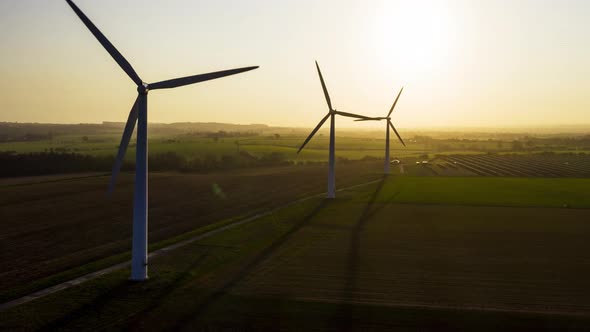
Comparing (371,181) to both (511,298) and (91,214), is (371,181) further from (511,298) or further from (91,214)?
(511,298)

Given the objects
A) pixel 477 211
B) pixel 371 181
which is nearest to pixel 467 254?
pixel 477 211

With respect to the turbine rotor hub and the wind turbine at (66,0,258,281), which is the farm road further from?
the turbine rotor hub

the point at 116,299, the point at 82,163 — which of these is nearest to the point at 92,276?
the point at 116,299

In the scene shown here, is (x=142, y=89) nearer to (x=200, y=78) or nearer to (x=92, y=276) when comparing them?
(x=200, y=78)

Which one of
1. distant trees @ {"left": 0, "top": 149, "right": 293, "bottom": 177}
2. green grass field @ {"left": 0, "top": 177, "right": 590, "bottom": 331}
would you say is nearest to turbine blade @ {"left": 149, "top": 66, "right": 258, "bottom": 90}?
green grass field @ {"left": 0, "top": 177, "right": 590, "bottom": 331}

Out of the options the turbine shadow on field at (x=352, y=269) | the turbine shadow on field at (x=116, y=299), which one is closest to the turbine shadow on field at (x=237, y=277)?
the turbine shadow on field at (x=116, y=299)

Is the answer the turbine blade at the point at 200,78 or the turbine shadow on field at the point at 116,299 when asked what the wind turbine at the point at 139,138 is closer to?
the turbine blade at the point at 200,78
